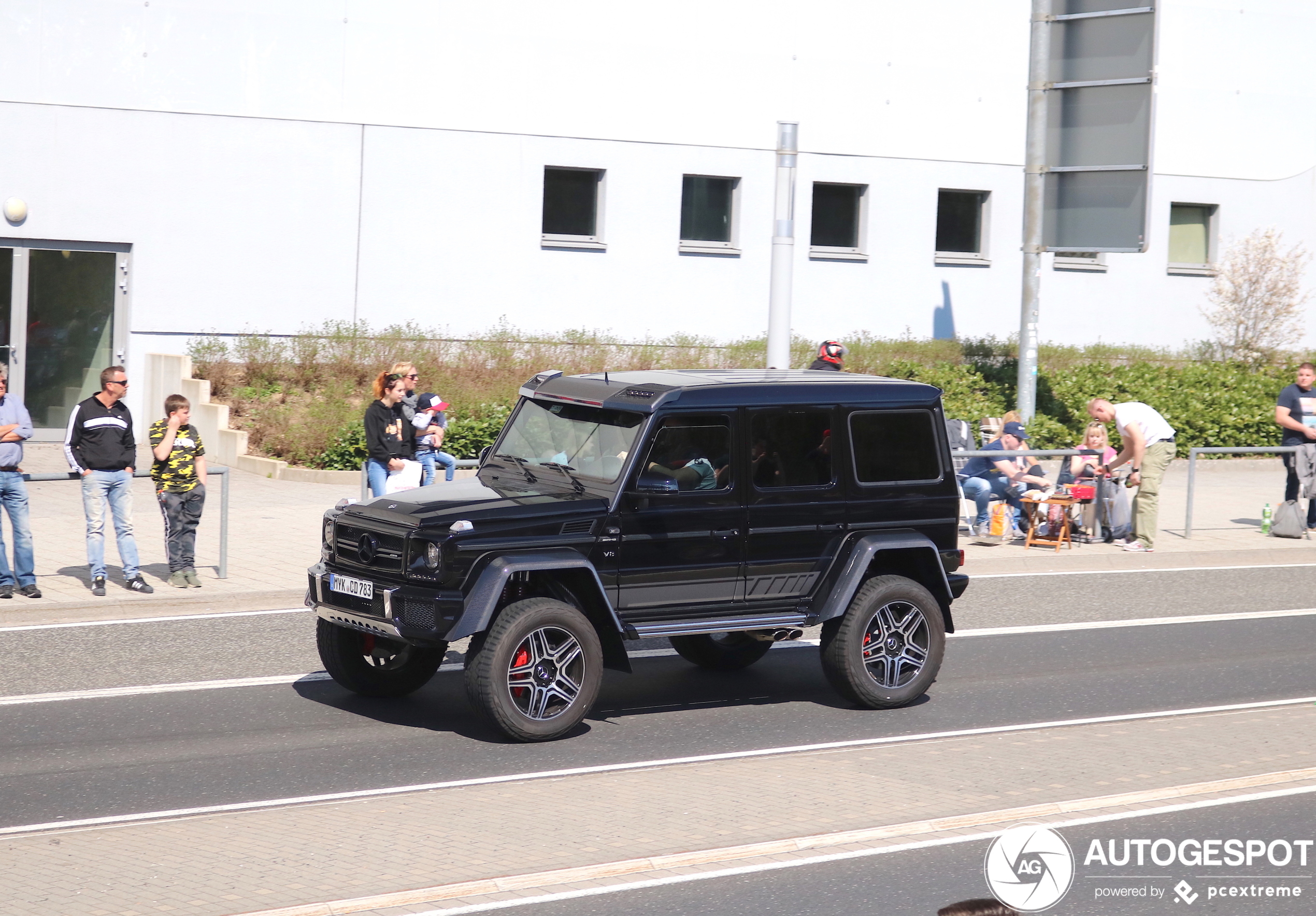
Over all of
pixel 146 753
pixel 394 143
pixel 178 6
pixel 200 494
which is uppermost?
pixel 178 6

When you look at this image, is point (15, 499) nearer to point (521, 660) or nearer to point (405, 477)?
point (405, 477)

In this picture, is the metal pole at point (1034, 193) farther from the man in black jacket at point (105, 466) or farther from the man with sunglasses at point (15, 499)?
the man with sunglasses at point (15, 499)

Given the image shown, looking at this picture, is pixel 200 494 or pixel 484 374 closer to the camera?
pixel 200 494

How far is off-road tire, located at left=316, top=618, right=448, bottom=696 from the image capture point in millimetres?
9250

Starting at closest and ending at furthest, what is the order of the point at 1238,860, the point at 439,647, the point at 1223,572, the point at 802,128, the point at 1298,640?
1. the point at 1238,860
2. the point at 439,647
3. the point at 1298,640
4. the point at 1223,572
5. the point at 802,128

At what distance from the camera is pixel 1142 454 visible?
53.4 feet

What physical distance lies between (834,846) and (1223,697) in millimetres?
4416

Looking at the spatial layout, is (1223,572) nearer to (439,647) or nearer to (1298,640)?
(1298,640)

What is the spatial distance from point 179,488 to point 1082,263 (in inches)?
825

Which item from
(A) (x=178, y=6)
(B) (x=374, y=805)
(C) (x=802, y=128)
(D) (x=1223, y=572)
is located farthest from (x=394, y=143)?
(B) (x=374, y=805)

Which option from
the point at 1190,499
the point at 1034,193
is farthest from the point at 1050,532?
the point at 1034,193

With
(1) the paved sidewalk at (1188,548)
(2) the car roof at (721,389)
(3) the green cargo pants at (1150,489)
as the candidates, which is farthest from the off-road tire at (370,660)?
(3) the green cargo pants at (1150,489)

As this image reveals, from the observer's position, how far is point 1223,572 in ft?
52.1

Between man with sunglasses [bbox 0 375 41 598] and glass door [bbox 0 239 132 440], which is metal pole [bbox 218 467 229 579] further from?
glass door [bbox 0 239 132 440]
